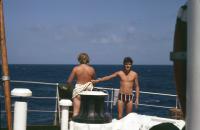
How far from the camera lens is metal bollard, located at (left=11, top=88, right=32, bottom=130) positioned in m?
2.96

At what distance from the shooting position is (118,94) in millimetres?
8578

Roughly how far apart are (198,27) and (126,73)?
23.8 ft

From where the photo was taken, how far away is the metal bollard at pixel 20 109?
2.96 meters

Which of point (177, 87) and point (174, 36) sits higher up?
point (174, 36)

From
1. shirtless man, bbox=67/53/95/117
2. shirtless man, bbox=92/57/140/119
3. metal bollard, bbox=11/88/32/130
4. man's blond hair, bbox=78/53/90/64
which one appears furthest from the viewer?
shirtless man, bbox=92/57/140/119

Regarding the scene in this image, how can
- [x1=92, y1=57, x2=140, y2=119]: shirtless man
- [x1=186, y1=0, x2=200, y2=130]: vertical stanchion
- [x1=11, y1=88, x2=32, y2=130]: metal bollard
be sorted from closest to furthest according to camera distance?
[x1=186, y1=0, x2=200, y2=130]: vertical stanchion → [x1=11, y1=88, x2=32, y2=130]: metal bollard → [x1=92, y1=57, x2=140, y2=119]: shirtless man

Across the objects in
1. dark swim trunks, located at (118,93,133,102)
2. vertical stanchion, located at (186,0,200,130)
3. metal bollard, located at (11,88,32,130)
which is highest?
vertical stanchion, located at (186,0,200,130)

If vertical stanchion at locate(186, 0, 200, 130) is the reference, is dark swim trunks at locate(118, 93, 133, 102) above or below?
below

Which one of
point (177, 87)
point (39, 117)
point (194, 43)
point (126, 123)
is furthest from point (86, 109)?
point (39, 117)

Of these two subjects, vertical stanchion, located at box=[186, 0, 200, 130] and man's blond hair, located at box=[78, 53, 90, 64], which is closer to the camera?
vertical stanchion, located at box=[186, 0, 200, 130]

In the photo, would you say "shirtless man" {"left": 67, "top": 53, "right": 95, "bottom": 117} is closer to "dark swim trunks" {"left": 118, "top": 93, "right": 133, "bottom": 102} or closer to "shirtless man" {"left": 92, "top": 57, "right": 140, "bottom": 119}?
"shirtless man" {"left": 92, "top": 57, "right": 140, "bottom": 119}

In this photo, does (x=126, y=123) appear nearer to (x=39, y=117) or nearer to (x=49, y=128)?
(x=49, y=128)

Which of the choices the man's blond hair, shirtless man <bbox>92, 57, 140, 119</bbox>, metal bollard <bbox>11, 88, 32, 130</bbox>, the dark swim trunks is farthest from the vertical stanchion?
the dark swim trunks

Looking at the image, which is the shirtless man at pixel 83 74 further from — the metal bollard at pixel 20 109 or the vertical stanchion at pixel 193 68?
the vertical stanchion at pixel 193 68
